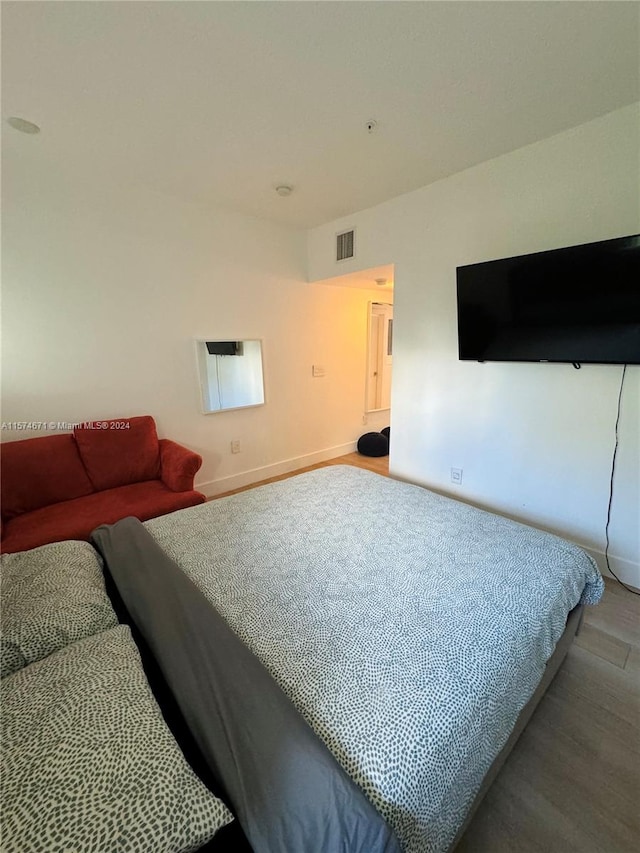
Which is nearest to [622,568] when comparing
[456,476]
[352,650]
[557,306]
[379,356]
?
[456,476]

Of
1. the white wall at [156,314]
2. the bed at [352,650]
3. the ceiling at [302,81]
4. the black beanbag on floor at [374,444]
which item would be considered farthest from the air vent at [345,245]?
the bed at [352,650]

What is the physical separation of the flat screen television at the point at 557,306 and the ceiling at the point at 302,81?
2.53 ft

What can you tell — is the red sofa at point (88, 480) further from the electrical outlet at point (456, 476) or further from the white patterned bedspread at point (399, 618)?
the electrical outlet at point (456, 476)

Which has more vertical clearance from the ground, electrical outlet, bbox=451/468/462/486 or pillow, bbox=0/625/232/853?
pillow, bbox=0/625/232/853

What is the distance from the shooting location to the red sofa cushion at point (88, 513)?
1.94 meters

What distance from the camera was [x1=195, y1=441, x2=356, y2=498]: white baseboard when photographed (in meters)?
3.55

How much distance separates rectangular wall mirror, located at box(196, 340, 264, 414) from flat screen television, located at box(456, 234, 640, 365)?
6.83 ft

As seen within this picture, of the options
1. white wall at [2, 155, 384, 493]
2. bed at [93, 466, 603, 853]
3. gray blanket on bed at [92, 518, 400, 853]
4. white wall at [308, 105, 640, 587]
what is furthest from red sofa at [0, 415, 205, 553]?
white wall at [308, 105, 640, 587]

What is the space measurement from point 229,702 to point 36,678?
43cm

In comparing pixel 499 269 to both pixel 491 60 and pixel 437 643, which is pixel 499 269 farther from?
pixel 437 643

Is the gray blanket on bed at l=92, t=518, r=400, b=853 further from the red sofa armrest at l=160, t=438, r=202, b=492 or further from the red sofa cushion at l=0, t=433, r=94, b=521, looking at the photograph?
the red sofa cushion at l=0, t=433, r=94, b=521

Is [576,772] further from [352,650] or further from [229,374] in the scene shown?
[229,374]

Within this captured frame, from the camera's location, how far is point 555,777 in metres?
1.21

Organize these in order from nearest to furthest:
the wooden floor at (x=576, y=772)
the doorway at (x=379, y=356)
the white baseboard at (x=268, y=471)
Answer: the wooden floor at (x=576, y=772) → the white baseboard at (x=268, y=471) → the doorway at (x=379, y=356)
